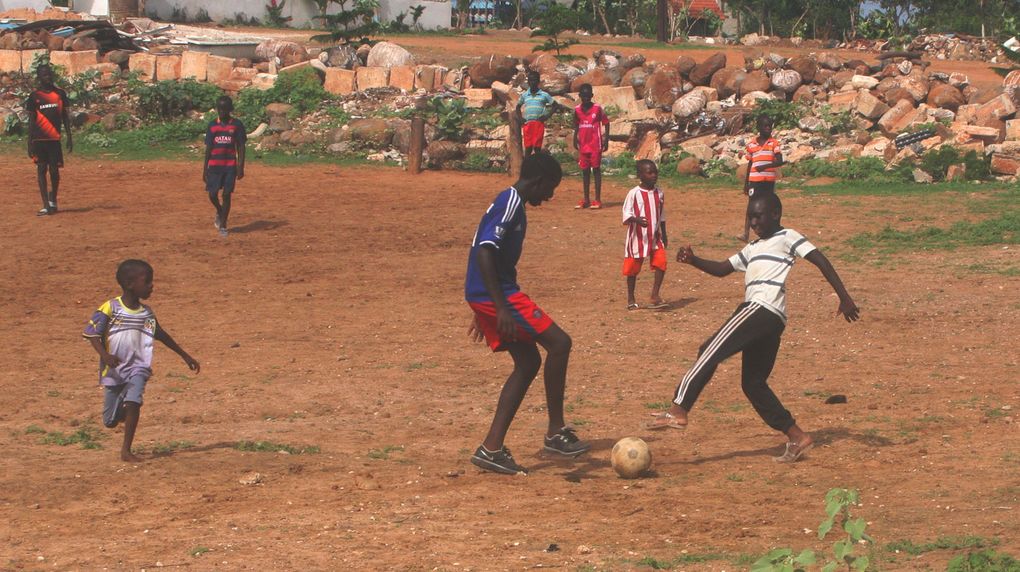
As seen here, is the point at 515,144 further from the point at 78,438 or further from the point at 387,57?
the point at 78,438

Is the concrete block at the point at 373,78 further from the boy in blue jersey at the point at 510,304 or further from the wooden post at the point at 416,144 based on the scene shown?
the boy in blue jersey at the point at 510,304

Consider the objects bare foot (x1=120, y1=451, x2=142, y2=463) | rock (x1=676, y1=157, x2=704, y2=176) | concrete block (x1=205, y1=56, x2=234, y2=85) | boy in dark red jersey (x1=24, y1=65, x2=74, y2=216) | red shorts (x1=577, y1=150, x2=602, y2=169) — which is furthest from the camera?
concrete block (x1=205, y1=56, x2=234, y2=85)

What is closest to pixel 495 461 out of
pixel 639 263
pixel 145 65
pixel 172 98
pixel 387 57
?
pixel 639 263

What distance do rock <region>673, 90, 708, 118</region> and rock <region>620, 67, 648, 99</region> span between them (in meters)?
1.58

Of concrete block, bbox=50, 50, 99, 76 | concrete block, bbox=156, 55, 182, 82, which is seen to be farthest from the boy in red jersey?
concrete block, bbox=50, 50, 99, 76

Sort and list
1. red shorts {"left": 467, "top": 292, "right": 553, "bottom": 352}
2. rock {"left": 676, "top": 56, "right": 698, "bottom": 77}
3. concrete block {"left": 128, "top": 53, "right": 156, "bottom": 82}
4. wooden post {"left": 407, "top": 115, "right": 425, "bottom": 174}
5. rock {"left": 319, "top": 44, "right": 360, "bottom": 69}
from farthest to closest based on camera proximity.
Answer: rock {"left": 319, "top": 44, "right": 360, "bottom": 69} → concrete block {"left": 128, "top": 53, "right": 156, "bottom": 82} → rock {"left": 676, "top": 56, "right": 698, "bottom": 77} → wooden post {"left": 407, "top": 115, "right": 425, "bottom": 174} → red shorts {"left": 467, "top": 292, "right": 553, "bottom": 352}

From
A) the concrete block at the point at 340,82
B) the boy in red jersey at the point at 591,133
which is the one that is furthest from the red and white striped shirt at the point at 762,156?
the concrete block at the point at 340,82

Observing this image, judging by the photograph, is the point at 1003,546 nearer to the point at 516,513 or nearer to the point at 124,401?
the point at 516,513

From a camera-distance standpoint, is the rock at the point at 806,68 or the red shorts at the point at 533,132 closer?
the red shorts at the point at 533,132

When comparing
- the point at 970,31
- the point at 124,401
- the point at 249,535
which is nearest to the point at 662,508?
the point at 249,535

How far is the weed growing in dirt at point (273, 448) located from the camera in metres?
7.49

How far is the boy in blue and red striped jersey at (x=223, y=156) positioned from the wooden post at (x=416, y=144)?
6.16m

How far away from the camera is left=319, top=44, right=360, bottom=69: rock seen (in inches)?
1188

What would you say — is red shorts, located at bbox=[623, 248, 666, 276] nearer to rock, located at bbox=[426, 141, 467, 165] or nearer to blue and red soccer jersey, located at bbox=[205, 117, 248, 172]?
blue and red soccer jersey, located at bbox=[205, 117, 248, 172]
